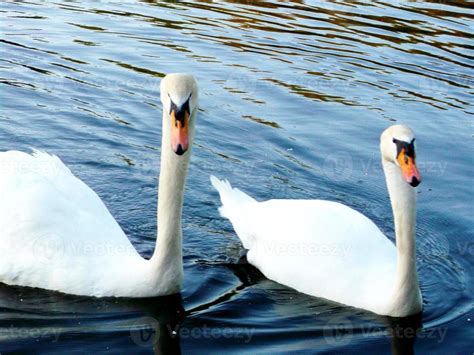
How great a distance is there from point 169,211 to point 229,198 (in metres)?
2.23

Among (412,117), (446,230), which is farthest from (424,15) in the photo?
(446,230)

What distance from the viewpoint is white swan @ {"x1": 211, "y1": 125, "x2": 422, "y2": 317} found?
7367 mm

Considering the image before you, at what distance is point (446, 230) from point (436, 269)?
1.05 meters

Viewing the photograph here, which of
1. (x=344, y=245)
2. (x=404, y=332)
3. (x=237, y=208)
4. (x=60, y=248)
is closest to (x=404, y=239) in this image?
(x=404, y=332)

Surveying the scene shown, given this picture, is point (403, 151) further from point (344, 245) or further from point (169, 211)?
point (169, 211)

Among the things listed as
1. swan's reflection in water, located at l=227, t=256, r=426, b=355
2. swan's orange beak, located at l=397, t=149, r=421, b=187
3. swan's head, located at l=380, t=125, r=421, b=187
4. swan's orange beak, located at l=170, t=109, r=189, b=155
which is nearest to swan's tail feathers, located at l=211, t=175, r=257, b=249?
swan's reflection in water, located at l=227, t=256, r=426, b=355

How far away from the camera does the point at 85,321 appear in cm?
724

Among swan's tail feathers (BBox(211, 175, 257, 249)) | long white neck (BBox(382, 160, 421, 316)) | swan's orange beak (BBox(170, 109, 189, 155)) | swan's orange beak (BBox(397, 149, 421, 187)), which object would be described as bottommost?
swan's tail feathers (BBox(211, 175, 257, 249))

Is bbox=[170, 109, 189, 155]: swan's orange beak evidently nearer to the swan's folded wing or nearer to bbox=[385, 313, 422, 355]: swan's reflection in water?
the swan's folded wing

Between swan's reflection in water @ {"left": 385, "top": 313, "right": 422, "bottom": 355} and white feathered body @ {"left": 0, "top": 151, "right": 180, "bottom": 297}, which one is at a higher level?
white feathered body @ {"left": 0, "top": 151, "right": 180, "bottom": 297}

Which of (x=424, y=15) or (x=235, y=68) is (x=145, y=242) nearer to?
(x=235, y=68)

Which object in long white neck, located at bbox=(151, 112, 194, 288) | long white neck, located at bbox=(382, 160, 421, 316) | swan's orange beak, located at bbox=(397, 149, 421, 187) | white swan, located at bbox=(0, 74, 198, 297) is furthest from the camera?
white swan, located at bbox=(0, 74, 198, 297)

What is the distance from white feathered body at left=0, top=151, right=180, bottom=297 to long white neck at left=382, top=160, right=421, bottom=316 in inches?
71.2

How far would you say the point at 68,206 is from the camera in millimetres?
7891
